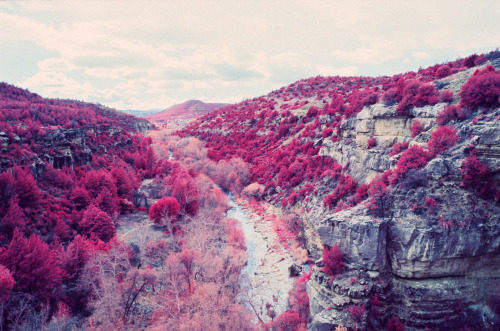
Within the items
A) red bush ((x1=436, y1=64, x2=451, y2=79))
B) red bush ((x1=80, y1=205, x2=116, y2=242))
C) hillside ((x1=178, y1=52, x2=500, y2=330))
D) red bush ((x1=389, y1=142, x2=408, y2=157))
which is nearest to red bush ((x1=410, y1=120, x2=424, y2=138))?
hillside ((x1=178, y1=52, x2=500, y2=330))

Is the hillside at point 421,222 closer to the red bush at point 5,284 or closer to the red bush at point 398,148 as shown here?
the red bush at point 398,148

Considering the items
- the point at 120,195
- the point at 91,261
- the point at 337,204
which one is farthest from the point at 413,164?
the point at 120,195

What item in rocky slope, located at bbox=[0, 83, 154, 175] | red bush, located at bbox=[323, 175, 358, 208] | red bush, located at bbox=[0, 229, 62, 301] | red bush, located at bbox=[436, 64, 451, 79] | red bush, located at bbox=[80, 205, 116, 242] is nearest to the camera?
red bush, located at bbox=[0, 229, 62, 301]

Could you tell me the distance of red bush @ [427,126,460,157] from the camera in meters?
16.0

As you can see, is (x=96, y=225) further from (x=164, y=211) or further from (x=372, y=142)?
(x=372, y=142)

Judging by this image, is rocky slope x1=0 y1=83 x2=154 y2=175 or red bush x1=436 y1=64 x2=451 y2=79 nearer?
red bush x1=436 y1=64 x2=451 y2=79

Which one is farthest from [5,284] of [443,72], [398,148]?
[443,72]

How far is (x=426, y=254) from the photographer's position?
14289mm

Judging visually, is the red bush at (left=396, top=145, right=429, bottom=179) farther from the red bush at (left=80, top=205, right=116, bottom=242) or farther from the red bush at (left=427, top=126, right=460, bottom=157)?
the red bush at (left=80, top=205, right=116, bottom=242)

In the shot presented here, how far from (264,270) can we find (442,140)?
58.3ft

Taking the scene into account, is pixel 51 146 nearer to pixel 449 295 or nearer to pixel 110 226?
pixel 110 226

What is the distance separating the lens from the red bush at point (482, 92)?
51.5 feet

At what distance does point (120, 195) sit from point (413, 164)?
3386 centimetres

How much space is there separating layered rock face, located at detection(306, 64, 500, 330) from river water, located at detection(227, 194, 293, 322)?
4.18 m
